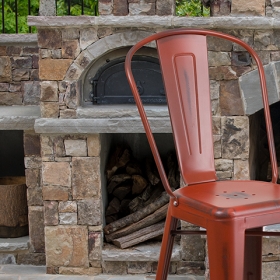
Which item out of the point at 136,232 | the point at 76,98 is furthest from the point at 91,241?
the point at 76,98

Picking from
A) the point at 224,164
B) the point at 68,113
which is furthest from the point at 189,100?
the point at 68,113

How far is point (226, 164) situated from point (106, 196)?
2.96ft

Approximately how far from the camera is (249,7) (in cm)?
351

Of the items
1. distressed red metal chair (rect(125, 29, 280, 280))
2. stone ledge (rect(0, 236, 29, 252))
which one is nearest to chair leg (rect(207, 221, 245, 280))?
Answer: distressed red metal chair (rect(125, 29, 280, 280))

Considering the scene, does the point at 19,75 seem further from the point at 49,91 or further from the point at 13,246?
the point at 13,246

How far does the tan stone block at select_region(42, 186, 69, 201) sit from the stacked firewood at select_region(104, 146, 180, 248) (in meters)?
0.38

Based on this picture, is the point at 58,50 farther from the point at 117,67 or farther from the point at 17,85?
the point at 17,85

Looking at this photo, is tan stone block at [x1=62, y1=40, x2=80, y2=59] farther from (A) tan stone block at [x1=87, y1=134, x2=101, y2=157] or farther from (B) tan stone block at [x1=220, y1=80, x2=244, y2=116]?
(B) tan stone block at [x1=220, y1=80, x2=244, y2=116]

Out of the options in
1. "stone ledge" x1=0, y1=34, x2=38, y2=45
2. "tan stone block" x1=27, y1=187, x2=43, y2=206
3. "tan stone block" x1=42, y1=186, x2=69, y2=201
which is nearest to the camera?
"tan stone block" x1=42, y1=186, x2=69, y2=201

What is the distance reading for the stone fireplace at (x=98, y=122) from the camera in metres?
3.54

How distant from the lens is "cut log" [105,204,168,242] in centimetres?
395

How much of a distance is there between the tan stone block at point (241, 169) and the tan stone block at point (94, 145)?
850 mm

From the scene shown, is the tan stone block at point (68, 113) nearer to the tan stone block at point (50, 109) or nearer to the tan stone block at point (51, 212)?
the tan stone block at point (50, 109)

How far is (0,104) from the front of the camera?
4.81 m
